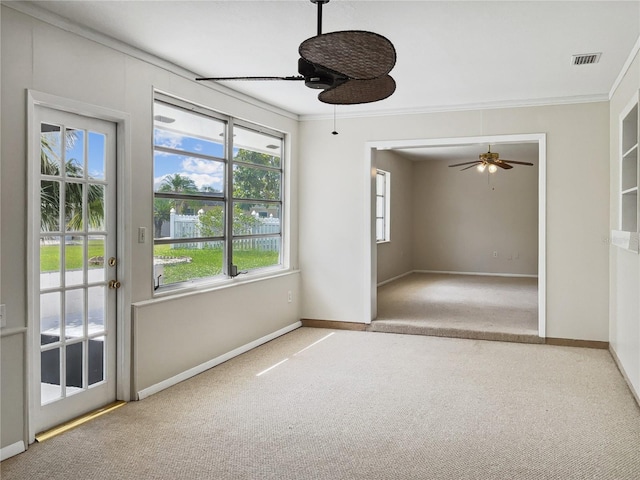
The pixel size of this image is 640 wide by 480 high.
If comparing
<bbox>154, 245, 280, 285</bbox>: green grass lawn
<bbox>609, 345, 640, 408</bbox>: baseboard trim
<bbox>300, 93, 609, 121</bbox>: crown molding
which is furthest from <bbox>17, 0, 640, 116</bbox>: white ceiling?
<bbox>609, 345, 640, 408</bbox>: baseboard trim

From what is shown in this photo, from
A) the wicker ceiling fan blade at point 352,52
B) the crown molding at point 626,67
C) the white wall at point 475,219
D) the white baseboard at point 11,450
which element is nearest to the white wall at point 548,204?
the crown molding at point 626,67

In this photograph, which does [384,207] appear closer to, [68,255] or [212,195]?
[212,195]

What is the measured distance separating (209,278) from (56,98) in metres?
2.14

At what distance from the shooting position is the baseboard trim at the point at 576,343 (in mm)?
5203

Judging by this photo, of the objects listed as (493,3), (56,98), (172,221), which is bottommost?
(172,221)

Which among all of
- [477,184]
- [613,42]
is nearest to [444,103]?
[613,42]

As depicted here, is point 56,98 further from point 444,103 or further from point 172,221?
point 444,103

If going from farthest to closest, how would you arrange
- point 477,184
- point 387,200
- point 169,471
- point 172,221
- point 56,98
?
point 477,184 → point 387,200 → point 172,221 → point 56,98 → point 169,471

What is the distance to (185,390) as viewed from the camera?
3.96 meters

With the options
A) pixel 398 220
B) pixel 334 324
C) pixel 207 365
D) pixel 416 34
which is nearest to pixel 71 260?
pixel 207 365

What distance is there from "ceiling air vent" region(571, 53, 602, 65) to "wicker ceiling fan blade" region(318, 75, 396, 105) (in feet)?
6.10

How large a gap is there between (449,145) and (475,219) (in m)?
5.87

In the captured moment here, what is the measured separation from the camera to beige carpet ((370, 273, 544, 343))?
18.9 ft

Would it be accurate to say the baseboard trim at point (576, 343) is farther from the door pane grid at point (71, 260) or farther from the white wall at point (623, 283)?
the door pane grid at point (71, 260)
